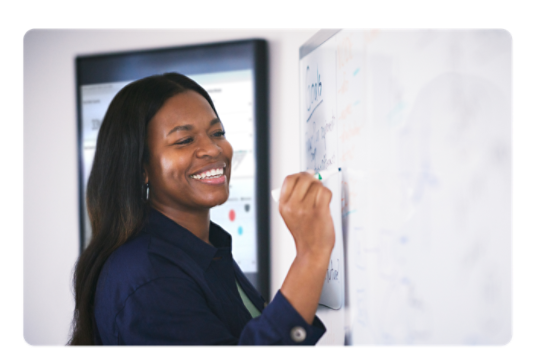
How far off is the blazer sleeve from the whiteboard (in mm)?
155

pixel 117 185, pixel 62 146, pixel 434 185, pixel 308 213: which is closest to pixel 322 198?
pixel 308 213

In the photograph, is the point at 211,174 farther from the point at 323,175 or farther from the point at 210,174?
the point at 323,175

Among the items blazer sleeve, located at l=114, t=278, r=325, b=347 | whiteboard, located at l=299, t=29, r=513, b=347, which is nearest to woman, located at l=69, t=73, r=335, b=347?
blazer sleeve, located at l=114, t=278, r=325, b=347

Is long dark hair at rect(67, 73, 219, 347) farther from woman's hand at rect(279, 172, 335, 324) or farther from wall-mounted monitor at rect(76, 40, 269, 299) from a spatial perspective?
woman's hand at rect(279, 172, 335, 324)

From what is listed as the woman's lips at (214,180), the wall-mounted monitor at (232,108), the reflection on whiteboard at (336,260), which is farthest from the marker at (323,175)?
the wall-mounted monitor at (232,108)

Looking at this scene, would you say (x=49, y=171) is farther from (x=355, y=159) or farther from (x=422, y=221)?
(x=422, y=221)

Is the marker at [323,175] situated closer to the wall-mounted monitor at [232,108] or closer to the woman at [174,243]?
the woman at [174,243]

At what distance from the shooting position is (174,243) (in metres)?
0.78

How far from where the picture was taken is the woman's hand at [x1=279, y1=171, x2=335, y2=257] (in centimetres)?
67

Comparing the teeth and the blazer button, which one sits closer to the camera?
the blazer button

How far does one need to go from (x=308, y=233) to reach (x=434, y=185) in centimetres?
21

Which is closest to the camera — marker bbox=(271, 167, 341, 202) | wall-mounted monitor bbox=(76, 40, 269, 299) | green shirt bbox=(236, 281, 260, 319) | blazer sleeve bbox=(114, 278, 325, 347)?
blazer sleeve bbox=(114, 278, 325, 347)
